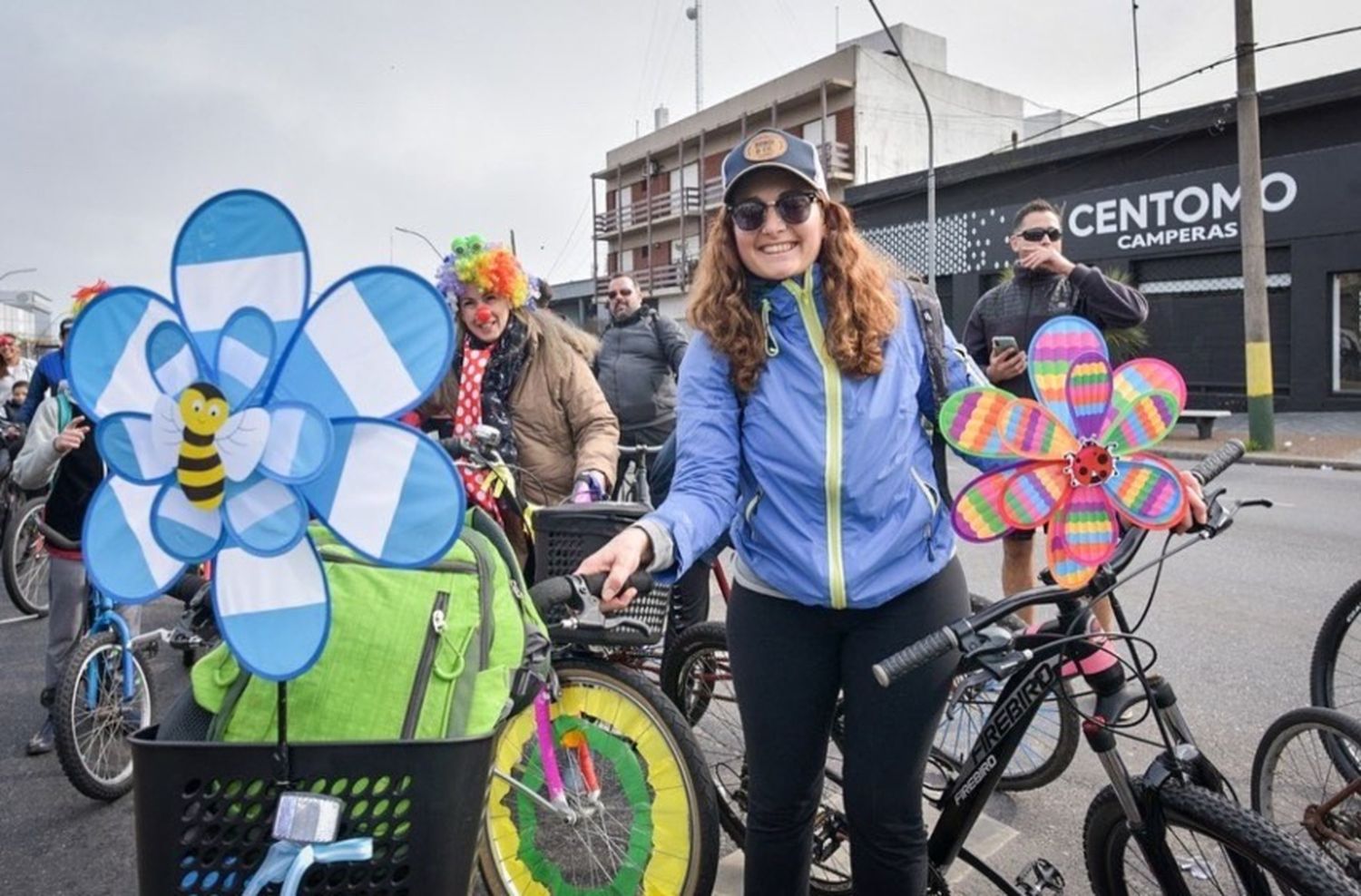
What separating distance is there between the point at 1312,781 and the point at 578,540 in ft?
6.56

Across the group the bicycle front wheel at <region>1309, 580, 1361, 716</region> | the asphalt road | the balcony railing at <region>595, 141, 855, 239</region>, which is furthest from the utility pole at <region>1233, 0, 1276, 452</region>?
the balcony railing at <region>595, 141, 855, 239</region>

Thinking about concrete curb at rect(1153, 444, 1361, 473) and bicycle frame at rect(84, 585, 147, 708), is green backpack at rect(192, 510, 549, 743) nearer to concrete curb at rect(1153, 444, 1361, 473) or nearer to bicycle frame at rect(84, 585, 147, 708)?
bicycle frame at rect(84, 585, 147, 708)

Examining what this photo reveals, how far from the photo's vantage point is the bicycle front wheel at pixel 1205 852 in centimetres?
158

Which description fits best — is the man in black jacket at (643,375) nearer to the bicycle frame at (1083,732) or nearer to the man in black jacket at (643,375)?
the man in black jacket at (643,375)

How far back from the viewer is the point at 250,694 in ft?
4.65

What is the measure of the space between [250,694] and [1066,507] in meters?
1.49

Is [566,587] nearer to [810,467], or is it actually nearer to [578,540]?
[810,467]

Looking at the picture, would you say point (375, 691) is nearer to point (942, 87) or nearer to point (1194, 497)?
point (1194, 497)

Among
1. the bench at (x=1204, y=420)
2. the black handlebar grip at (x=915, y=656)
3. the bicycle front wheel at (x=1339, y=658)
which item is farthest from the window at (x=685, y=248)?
the black handlebar grip at (x=915, y=656)

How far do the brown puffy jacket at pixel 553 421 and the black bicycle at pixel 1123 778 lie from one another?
1.64 m

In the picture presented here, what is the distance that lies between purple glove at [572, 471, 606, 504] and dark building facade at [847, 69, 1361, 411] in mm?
16494

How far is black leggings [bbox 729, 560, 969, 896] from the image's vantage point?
6.04ft

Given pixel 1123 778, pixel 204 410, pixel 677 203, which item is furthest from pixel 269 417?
pixel 677 203

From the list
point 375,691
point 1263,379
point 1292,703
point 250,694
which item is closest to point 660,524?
point 375,691
